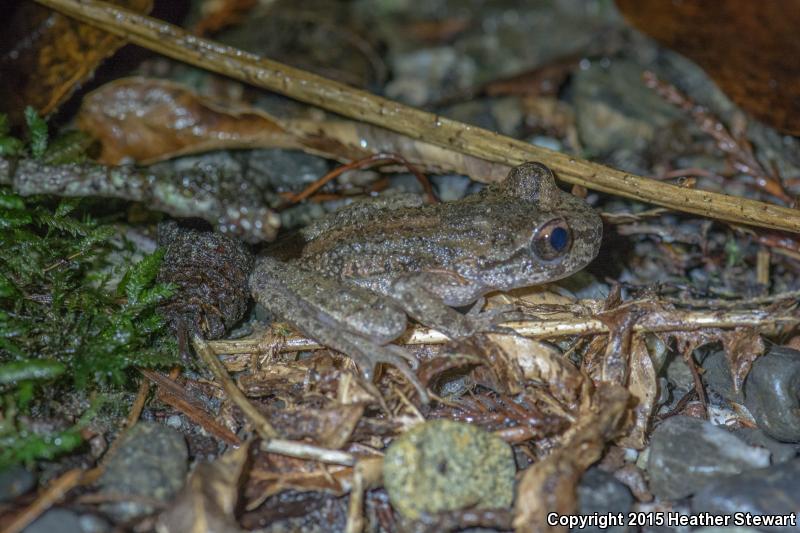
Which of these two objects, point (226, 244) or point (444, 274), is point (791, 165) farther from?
point (226, 244)

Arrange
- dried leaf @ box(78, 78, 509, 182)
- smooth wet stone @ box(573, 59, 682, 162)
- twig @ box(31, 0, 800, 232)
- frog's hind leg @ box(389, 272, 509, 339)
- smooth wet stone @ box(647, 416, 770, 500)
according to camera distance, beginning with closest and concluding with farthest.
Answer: smooth wet stone @ box(647, 416, 770, 500) → frog's hind leg @ box(389, 272, 509, 339) → twig @ box(31, 0, 800, 232) → dried leaf @ box(78, 78, 509, 182) → smooth wet stone @ box(573, 59, 682, 162)

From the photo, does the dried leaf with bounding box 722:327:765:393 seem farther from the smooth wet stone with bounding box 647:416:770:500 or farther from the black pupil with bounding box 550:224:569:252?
the black pupil with bounding box 550:224:569:252

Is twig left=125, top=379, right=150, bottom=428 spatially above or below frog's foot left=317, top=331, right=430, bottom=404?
below

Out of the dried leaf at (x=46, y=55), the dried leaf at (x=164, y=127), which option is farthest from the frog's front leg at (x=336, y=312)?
the dried leaf at (x=46, y=55)

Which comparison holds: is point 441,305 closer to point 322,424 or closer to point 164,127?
point 322,424

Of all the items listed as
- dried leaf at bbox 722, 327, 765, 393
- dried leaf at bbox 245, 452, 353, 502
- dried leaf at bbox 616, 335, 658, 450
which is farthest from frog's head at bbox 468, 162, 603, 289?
dried leaf at bbox 245, 452, 353, 502

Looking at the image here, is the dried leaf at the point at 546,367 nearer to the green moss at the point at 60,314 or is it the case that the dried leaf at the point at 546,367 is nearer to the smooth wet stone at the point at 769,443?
the smooth wet stone at the point at 769,443
